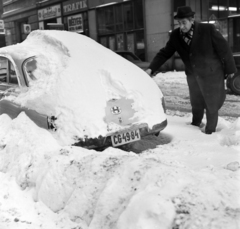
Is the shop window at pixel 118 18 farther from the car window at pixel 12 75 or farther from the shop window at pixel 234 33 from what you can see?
the car window at pixel 12 75

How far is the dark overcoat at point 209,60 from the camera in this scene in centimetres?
477

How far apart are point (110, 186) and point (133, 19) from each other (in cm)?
1823

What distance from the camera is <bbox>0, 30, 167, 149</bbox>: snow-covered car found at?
4012mm

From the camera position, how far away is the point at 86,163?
3287 mm

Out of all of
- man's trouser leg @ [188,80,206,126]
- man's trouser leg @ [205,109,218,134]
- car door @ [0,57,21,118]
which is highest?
car door @ [0,57,21,118]

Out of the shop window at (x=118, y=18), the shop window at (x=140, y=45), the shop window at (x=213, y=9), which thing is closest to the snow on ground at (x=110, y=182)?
the shop window at (x=213, y=9)

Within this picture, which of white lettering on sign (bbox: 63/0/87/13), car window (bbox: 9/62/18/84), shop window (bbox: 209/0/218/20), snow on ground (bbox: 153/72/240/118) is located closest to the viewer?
car window (bbox: 9/62/18/84)

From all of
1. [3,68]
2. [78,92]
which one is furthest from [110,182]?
[3,68]

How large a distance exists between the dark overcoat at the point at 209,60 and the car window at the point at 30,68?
88.3 inches

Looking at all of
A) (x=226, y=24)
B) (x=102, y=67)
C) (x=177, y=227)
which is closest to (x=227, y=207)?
(x=177, y=227)

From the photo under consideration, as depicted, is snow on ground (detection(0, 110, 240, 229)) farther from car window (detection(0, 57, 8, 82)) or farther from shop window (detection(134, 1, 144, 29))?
shop window (detection(134, 1, 144, 29))

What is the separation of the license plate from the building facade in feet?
28.0

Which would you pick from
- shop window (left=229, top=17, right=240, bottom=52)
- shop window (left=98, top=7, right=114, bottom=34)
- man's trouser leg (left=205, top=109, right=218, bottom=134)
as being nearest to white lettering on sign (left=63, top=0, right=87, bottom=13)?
shop window (left=98, top=7, right=114, bottom=34)

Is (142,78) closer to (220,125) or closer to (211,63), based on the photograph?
(211,63)
